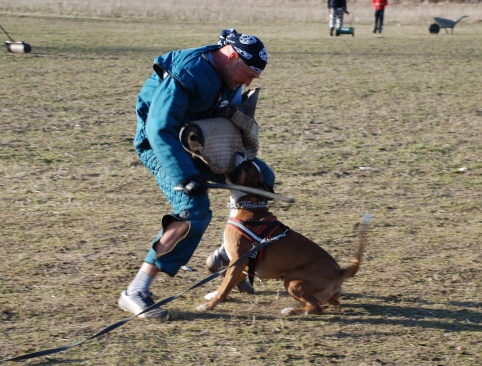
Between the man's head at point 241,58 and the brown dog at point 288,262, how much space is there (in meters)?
0.48

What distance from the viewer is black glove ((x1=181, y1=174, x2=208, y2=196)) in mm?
4027

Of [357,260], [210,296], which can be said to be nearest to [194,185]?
[210,296]

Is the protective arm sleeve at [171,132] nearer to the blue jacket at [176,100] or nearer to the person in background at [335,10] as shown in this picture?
the blue jacket at [176,100]

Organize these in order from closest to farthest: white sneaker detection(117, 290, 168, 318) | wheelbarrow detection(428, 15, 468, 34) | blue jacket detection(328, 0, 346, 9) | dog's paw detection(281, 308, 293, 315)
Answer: white sneaker detection(117, 290, 168, 318) → dog's paw detection(281, 308, 293, 315) → blue jacket detection(328, 0, 346, 9) → wheelbarrow detection(428, 15, 468, 34)

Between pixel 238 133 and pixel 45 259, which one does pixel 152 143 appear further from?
pixel 45 259

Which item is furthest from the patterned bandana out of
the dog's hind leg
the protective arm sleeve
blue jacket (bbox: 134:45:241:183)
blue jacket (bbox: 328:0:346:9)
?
blue jacket (bbox: 328:0:346:9)

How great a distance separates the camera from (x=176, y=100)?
4.06 m

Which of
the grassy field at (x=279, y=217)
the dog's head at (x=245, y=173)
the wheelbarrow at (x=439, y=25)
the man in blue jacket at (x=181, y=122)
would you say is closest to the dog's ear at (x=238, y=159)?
the dog's head at (x=245, y=173)

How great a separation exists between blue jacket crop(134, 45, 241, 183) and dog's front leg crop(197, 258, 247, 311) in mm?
617

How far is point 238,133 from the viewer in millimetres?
4402

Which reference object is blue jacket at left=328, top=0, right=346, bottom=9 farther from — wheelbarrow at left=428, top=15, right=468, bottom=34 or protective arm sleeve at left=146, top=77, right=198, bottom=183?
protective arm sleeve at left=146, top=77, right=198, bottom=183

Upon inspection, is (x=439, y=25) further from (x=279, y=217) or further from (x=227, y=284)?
(x=227, y=284)

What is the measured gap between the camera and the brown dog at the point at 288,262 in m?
4.36

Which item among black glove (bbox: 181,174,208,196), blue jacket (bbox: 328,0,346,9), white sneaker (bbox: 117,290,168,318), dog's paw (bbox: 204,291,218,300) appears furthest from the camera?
blue jacket (bbox: 328,0,346,9)
